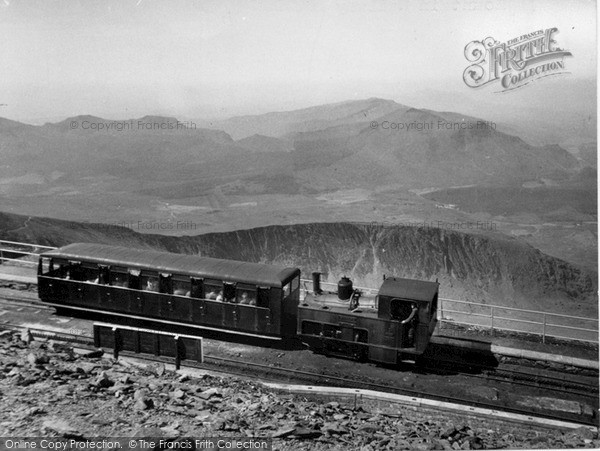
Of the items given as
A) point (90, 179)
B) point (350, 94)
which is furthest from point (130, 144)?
point (350, 94)

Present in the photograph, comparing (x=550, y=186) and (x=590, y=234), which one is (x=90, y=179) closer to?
(x=550, y=186)

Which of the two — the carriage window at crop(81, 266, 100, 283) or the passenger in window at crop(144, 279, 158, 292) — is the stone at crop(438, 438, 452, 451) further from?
the carriage window at crop(81, 266, 100, 283)

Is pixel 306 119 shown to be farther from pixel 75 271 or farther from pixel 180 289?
pixel 75 271

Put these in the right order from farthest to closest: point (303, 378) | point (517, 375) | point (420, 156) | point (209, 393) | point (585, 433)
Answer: point (420, 156) → point (517, 375) → point (303, 378) → point (209, 393) → point (585, 433)

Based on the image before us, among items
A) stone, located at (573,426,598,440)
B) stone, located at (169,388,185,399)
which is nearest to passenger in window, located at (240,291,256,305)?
stone, located at (169,388,185,399)

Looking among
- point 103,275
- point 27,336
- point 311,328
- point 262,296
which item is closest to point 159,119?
point 103,275

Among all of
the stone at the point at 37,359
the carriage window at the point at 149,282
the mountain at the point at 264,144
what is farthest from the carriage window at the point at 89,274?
the mountain at the point at 264,144
